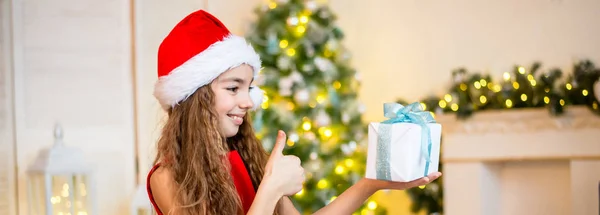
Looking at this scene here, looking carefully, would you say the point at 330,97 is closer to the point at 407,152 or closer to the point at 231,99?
the point at 231,99

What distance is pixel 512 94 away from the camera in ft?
13.5

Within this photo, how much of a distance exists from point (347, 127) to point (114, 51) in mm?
1407

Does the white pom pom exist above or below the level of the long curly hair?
above

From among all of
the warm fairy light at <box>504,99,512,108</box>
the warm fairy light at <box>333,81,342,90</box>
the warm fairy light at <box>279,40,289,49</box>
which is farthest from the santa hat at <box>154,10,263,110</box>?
the warm fairy light at <box>333,81,342,90</box>

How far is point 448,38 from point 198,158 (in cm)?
287

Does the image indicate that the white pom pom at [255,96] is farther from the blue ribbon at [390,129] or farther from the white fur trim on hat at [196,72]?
the blue ribbon at [390,129]

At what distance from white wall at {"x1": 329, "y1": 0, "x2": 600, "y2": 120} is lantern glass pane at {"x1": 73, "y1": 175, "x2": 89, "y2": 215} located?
178cm

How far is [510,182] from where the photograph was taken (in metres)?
4.38

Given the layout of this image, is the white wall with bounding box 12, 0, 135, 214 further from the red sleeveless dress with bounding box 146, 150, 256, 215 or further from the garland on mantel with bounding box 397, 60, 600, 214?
the red sleeveless dress with bounding box 146, 150, 256, 215

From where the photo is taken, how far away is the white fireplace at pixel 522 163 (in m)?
3.93

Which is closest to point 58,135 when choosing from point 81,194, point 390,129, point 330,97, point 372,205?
point 81,194

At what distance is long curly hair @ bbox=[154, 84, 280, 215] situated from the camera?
1975 millimetres

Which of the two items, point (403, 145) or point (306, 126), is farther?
point (306, 126)

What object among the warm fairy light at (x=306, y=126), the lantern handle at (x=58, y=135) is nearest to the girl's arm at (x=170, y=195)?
the lantern handle at (x=58, y=135)
